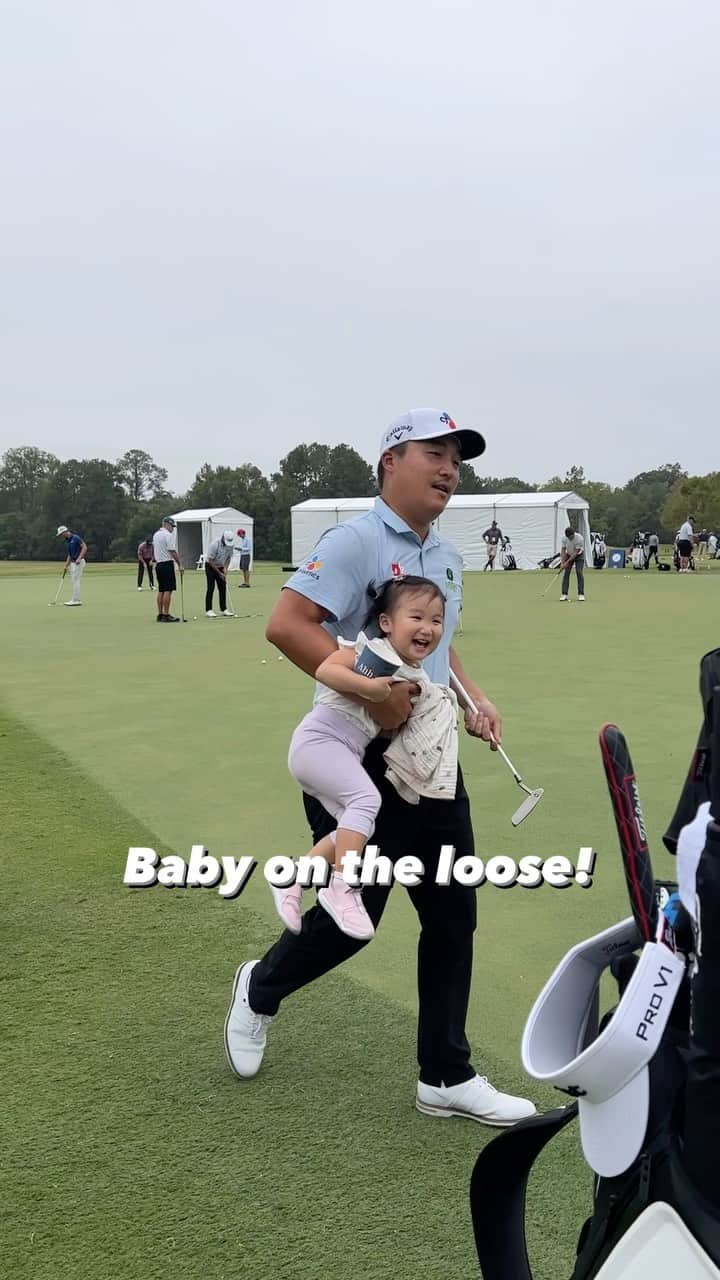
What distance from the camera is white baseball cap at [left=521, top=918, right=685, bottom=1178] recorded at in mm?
1446

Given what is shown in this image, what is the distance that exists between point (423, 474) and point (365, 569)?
32 cm

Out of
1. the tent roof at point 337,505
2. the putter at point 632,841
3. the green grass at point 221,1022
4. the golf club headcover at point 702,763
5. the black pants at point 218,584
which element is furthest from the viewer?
the tent roof at point 337,505

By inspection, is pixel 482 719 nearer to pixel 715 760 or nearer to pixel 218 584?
pixel 715 760

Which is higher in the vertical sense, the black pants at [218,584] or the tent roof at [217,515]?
the tent roof at [217,515]

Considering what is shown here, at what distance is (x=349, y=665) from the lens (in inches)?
118

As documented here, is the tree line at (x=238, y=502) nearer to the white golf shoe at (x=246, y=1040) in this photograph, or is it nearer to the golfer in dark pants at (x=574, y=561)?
the golfer in dark pants at (x=574, y=561)

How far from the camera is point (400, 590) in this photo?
306 cm

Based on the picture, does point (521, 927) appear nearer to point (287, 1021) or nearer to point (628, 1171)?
point (287, 1021)

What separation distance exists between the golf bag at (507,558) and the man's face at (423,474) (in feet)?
138

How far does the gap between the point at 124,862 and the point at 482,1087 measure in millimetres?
2783

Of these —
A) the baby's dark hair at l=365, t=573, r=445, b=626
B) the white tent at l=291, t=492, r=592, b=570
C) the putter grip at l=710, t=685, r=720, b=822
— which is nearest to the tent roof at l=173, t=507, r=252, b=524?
the white tent at l=291, t=492, r=592, b=570

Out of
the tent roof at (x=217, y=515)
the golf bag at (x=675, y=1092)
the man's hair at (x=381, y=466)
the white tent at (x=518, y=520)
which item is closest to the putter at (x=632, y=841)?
the golf bag at (x=675, y=1092)

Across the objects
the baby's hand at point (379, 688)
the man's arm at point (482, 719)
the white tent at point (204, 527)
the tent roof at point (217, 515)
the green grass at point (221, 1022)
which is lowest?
the green grass at point (221, 1022)

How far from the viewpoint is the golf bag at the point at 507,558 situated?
4481cm
